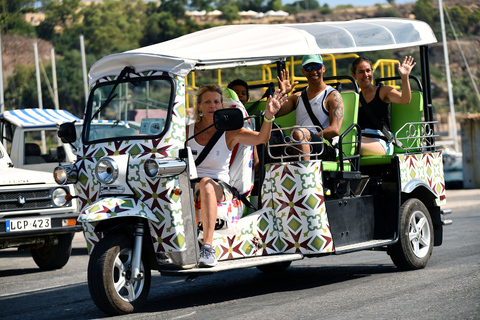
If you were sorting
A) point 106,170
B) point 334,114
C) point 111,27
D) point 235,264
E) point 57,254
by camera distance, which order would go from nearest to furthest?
point 106,170, point 235,264, point 334,114, point 57,254, point 111,27

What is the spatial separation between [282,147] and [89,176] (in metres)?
2.07

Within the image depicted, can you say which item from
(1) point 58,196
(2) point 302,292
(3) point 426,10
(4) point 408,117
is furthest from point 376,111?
(3) point 426,10

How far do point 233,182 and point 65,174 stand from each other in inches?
67.3

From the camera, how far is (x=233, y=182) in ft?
26.1

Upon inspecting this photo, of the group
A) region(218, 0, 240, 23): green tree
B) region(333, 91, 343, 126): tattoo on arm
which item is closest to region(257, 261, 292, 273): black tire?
region(333, 91, 343, 126): tattoo on arm

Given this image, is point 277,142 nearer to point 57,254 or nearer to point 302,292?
point 302,292

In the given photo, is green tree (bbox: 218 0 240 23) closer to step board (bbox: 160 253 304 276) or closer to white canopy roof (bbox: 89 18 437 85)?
white canopy roof (bbox: 89 18 437 85)

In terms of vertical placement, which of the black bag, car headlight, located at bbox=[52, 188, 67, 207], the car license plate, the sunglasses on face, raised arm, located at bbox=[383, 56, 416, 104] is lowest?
the car license plate

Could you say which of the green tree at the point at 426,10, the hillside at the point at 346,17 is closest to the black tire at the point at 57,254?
the hillside at the point at 346,17

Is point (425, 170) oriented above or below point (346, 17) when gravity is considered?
below

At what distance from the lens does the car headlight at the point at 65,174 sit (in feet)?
24.2

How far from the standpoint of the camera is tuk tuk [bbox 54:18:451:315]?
697cm

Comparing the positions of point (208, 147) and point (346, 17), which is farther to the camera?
point (346, 17)

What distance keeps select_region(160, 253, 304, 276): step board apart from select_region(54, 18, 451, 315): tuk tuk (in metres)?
0.01
